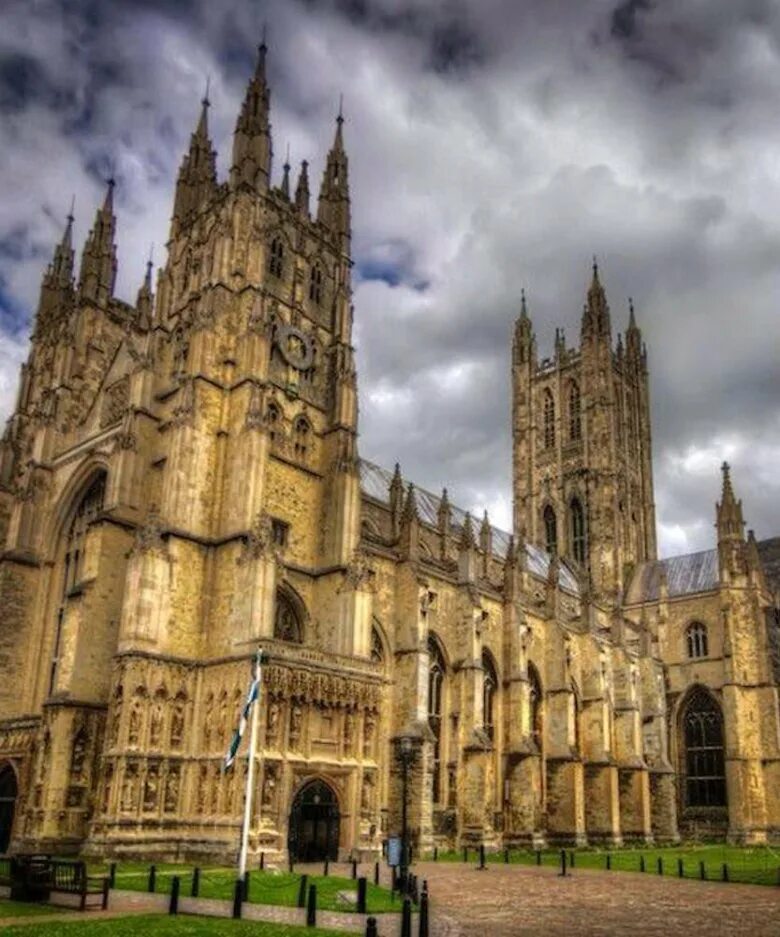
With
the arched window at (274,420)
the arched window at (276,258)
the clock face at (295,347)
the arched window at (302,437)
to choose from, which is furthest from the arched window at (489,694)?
the arched window at (276,258)

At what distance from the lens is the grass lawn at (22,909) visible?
54.1ft

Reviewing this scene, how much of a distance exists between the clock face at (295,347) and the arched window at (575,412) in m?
42.6

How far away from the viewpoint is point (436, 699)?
45.2 m

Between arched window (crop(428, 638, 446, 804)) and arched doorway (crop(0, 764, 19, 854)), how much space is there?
1878 centimetres

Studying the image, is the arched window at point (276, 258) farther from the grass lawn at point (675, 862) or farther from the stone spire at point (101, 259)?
the grass lawn at point (675, 862)

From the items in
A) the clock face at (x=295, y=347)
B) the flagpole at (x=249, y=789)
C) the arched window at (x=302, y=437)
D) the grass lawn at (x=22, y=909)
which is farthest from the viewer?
the clock face at (x=295, y=347)

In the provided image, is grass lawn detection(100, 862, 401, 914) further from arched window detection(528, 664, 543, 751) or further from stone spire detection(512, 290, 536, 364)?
stone spire detection(512, 290, 536, 364)

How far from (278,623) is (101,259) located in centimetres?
2629

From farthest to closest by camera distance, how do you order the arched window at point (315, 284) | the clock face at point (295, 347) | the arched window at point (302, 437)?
the arched window at point (315, 284), the clock face at point (295, 347), the arched window at point (302, 437)

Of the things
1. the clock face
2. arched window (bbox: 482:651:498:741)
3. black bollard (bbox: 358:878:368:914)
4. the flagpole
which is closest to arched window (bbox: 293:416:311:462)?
the clock face

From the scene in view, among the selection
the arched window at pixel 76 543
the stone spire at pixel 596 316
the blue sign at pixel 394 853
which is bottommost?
the blue sign at pixel 394 853

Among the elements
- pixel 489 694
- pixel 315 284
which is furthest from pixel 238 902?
pixel 315 284

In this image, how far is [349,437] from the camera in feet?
141

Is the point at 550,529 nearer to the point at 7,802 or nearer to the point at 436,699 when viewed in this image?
the point at 436,699
